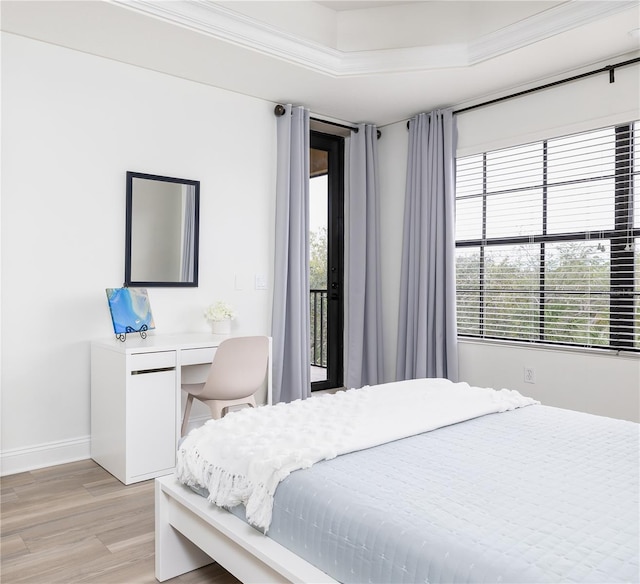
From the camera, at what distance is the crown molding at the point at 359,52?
2.88m

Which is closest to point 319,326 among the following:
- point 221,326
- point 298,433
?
point 221,326

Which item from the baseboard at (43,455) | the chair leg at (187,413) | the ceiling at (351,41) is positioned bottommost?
the baseboard at (43,455)

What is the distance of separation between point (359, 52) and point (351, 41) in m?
0.14

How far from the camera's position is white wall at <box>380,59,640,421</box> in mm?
3271

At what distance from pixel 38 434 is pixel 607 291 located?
3.58 metres

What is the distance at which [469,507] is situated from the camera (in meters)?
1.27

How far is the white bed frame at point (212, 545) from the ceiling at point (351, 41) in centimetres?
244

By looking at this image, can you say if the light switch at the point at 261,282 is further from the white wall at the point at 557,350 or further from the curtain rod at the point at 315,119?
the white wall at the point at 557,350

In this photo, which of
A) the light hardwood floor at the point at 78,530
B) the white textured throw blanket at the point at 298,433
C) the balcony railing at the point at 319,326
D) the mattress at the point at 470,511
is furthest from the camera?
the balcony railing at the point at 319,326

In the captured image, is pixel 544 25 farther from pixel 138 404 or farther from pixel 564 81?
pixel 138 404

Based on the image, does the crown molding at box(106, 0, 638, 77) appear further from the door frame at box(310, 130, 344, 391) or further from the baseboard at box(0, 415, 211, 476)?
the baseboard at box(0, 415, 211, 476)

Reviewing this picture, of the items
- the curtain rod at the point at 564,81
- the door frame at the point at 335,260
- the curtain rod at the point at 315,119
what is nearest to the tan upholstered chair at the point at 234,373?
the door frame at the point at 335,260

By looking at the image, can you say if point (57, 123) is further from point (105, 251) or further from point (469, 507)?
point (469, 507)

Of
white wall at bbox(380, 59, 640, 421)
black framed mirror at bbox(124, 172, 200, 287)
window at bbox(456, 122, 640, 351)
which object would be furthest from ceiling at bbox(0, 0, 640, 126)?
black framed mirror at bbox(124, 172, 200, 287)
